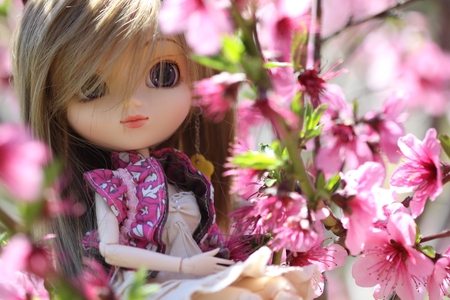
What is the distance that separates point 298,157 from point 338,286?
51.1 inches

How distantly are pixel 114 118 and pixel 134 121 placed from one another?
0.10 ft

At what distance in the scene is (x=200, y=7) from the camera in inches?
35.0

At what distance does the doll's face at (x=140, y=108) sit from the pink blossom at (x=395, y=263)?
1.22 feet

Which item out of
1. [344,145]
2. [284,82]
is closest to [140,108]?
[284,82]

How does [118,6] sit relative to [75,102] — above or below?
Answer: above

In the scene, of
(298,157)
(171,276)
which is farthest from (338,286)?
(298,157)

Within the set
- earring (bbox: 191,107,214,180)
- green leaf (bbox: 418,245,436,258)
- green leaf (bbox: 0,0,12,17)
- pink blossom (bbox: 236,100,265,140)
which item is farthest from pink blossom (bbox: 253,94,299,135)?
green leaf (bbox: 0,0,12,17)

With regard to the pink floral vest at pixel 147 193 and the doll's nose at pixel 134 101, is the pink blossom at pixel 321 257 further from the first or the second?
the doll's nose at pixel 134 101

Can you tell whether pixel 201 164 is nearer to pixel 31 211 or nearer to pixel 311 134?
pixel 311 134

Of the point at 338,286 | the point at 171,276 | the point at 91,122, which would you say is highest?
the point at 91,122

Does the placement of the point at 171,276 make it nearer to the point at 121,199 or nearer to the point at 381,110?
the point at 121,199

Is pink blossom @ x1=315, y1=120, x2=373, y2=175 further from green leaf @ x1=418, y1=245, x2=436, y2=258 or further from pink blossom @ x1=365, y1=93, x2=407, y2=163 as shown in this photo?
green leaf @ x1=418, y1=245, x2=436, y2=258

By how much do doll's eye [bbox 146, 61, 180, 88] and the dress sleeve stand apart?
156mm

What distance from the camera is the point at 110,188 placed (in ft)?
3.46
